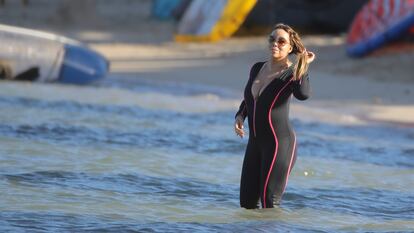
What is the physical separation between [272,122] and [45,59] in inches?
360

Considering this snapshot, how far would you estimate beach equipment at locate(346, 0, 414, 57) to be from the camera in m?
17.7

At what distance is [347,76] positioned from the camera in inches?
680

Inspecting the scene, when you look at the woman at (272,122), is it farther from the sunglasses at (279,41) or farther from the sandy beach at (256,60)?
the sandy beach at (256,60)

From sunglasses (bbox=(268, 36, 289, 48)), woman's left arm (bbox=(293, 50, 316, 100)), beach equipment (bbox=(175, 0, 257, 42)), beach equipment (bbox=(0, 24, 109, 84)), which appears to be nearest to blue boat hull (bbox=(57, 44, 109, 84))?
beach equipment (bbox=(0, 24, 109, 84))

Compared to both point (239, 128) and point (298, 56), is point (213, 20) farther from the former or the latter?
point (298, 56)

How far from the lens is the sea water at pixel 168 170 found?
24.5ft

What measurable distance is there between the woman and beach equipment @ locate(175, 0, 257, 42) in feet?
47.3

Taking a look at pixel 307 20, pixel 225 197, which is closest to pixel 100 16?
pixel 307 20

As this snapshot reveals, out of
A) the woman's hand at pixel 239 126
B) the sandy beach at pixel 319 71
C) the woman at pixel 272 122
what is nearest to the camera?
the woman at pixel 272 122

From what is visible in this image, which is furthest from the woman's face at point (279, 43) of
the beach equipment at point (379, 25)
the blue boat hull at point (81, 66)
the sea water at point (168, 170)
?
the beach equipment at point (379, 25)

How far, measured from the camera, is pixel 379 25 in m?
18.1

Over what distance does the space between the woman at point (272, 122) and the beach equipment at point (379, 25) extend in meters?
10.8

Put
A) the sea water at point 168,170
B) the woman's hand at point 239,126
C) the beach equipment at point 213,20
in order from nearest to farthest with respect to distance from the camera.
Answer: the woman's hand at point 239,126, the sea water at point 168,170, the beach equipment at point 213,20

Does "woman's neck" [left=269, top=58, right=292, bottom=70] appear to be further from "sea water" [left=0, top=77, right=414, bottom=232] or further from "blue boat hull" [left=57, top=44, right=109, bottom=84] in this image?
"blue boat hull" [left=57, top=44, right=109, bottom=84]
